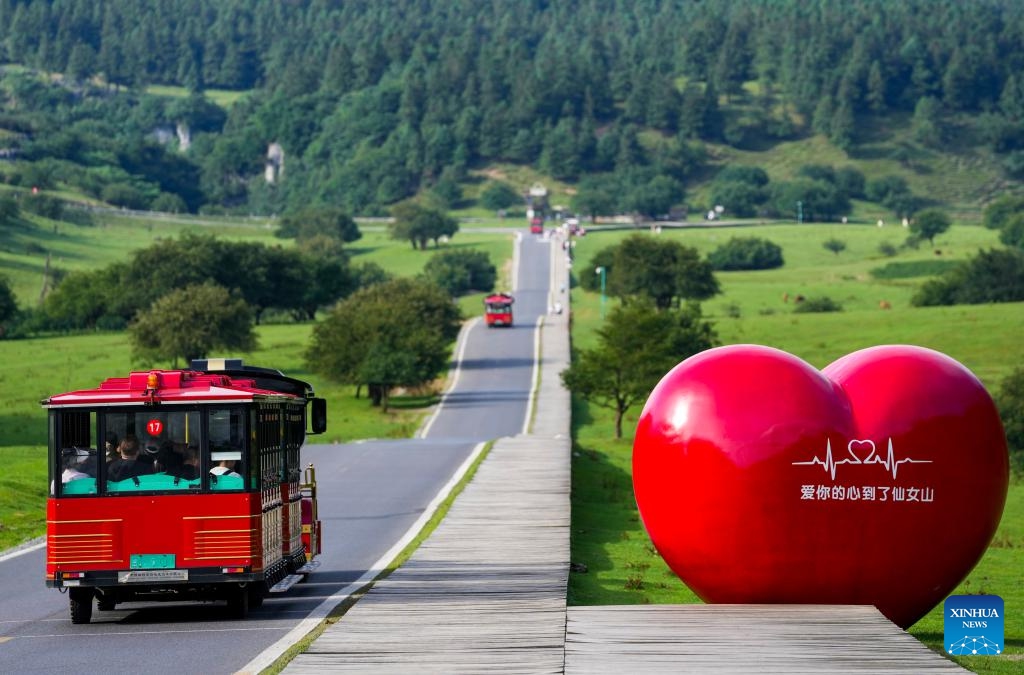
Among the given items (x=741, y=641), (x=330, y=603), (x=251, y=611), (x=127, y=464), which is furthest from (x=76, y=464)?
(x=741, y=641)

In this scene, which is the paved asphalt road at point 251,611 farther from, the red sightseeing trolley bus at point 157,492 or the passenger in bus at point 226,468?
the passenger in bus at point 226,468

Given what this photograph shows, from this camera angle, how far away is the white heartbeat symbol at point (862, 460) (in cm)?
2003

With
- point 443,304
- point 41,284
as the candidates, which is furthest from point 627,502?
point 41,284

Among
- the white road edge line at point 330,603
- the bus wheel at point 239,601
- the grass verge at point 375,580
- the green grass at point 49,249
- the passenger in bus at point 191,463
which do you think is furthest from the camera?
the green grass at point 49,249

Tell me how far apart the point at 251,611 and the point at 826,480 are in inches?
313

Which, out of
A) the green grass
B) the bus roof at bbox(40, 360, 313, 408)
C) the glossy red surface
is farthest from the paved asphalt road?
the green grass

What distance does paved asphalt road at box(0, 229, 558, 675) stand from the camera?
65.6ft

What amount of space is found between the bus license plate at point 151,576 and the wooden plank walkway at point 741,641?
16.1 ft

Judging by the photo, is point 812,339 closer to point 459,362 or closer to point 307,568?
point 459,362

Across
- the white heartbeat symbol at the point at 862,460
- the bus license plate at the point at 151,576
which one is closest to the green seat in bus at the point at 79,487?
the bus license plate at the point at 151,576

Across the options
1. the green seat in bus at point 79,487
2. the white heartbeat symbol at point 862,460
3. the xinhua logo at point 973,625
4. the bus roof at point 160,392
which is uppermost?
the bus roof at point 160,392

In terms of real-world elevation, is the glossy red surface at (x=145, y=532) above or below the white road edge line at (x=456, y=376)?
above

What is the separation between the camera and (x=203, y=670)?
19.0 m

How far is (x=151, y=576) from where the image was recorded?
22.3 meters
